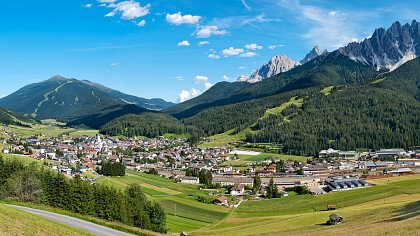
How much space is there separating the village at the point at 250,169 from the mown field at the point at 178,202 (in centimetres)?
590

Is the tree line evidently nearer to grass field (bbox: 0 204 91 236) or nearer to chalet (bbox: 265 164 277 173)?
chalet (bbox: 265 164 277 173)

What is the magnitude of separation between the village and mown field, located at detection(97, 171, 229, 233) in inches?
232

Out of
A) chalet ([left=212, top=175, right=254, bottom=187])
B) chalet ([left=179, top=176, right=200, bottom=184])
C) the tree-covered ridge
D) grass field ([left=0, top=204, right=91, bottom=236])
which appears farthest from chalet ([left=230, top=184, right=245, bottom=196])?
grass field ([left=0, top=204, right=91, bottom=236])

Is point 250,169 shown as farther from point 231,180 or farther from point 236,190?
point 236,190

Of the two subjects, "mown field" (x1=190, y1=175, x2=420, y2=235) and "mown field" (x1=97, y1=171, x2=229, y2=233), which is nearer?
"mown field" (x1=190, y1=175, x2=420, y2=235)

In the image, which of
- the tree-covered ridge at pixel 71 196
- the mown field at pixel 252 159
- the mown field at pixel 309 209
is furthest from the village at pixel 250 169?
the tree-covered ridge at pixel 71 196

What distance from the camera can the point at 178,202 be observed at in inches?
3735

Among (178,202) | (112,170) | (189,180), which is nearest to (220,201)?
(178,202)

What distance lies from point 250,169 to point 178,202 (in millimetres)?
64137

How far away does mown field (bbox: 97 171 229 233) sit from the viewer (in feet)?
253

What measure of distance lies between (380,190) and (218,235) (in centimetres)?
5206

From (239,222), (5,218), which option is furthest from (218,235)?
(5,218)

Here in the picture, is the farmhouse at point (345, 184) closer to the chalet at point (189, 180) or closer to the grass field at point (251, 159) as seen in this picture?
the chalet at point (189, 180)

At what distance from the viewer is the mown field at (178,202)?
77.0 m
